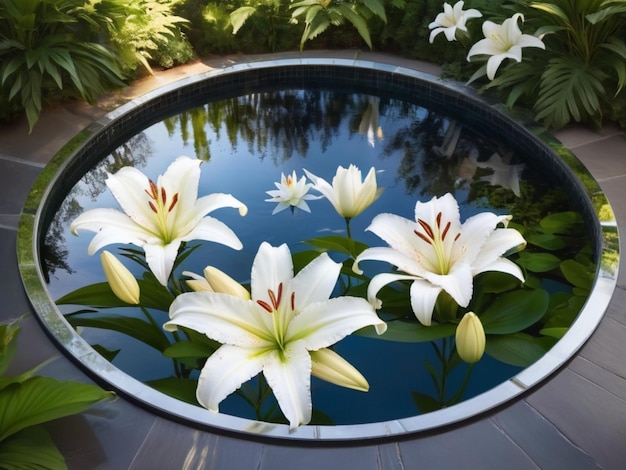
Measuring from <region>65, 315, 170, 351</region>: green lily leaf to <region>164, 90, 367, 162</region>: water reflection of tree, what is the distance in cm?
167

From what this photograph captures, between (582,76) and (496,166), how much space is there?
2.30ft

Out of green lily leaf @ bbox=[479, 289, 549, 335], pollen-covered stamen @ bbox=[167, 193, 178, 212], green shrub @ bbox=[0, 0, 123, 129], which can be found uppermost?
green shrub @ bbox=[0, 0, 123, 129]

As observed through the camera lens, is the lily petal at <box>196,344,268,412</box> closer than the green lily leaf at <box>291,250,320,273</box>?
Yes

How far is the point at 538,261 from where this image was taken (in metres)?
2.86

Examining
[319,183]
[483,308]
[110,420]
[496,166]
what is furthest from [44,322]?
[496,166]

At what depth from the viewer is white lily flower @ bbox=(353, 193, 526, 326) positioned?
2.03m

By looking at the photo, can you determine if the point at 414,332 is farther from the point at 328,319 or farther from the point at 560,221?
the point at 560,221

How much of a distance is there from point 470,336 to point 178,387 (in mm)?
1026

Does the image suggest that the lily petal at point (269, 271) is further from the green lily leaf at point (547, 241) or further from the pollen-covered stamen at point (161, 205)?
the green lily leaf at point (547, 241)

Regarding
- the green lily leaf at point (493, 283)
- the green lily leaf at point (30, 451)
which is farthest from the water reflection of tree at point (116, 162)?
the green lily leaf at point (493, 283)

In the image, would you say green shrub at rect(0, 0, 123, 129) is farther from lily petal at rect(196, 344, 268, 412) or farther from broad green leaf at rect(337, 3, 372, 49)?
lily petal at rect(196, 344, 268, 412)

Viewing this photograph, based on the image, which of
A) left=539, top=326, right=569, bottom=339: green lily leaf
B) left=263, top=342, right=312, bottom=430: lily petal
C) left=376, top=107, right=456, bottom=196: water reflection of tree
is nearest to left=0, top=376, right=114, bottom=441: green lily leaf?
left=263, top=342, right=312, bottom=430: lily petal

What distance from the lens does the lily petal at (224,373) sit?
5.62 ft

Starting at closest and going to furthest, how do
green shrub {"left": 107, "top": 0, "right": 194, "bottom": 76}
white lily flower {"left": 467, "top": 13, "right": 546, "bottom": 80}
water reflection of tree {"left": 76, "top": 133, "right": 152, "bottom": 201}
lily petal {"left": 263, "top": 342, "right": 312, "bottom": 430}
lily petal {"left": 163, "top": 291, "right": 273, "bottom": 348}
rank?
1. lily petal {"left": 263, "top": 342, "right": 312, "bottom": 430}
2. lily petal {"left": 163, "top": 291, "right": 273, "bottom": 348}
3. water reflection of tree {"left": 76, "top": 133, "right": 152, "bottom": 201}
4. white lily flower {"left": 467, "top": 13, "right": 546, "bottom": 80}
5. green shrub {"left": 107, "top": 0, "right": 194, "bottom": 76}
